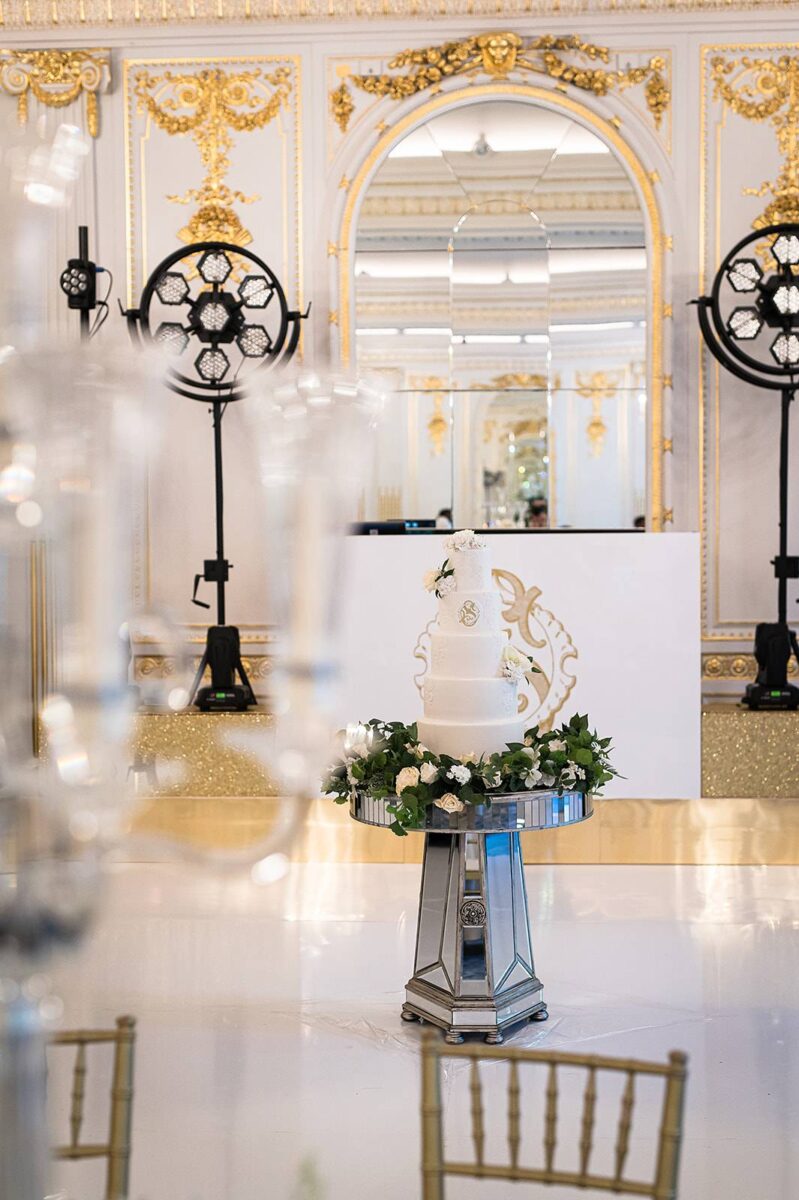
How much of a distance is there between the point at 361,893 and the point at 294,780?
15.2 ft

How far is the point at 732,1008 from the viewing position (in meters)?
4.12

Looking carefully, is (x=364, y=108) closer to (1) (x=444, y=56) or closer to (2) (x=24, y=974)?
(1) (x=444, y=56)

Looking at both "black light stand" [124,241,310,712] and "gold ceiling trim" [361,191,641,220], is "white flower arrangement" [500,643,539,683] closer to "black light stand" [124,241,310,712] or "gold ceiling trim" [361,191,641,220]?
"black light stand" [124,241,310,712]

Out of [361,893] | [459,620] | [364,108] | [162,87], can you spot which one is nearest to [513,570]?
[361,893]

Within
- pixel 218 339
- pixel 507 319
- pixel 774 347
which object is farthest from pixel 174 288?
pixel 774 347

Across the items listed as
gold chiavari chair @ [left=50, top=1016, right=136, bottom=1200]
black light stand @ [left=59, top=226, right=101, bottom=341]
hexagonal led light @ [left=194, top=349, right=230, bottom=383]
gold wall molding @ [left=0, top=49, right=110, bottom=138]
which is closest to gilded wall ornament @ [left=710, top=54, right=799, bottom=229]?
hexagonal led light @ [left=194, top=349, right=230, bottom=383]

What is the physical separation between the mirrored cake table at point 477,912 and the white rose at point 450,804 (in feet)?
0.11

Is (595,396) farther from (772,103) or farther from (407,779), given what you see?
(407,779)

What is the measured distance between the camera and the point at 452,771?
12.5ft

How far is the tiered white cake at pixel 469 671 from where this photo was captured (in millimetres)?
4008

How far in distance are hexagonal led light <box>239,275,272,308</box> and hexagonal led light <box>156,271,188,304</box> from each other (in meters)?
0.33

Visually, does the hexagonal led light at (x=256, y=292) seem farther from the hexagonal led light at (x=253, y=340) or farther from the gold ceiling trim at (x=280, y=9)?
the gold ceiling trim at (x=280, y=9)

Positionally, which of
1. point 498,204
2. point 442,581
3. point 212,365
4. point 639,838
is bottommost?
point 639,838

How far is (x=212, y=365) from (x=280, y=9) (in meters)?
2.25
